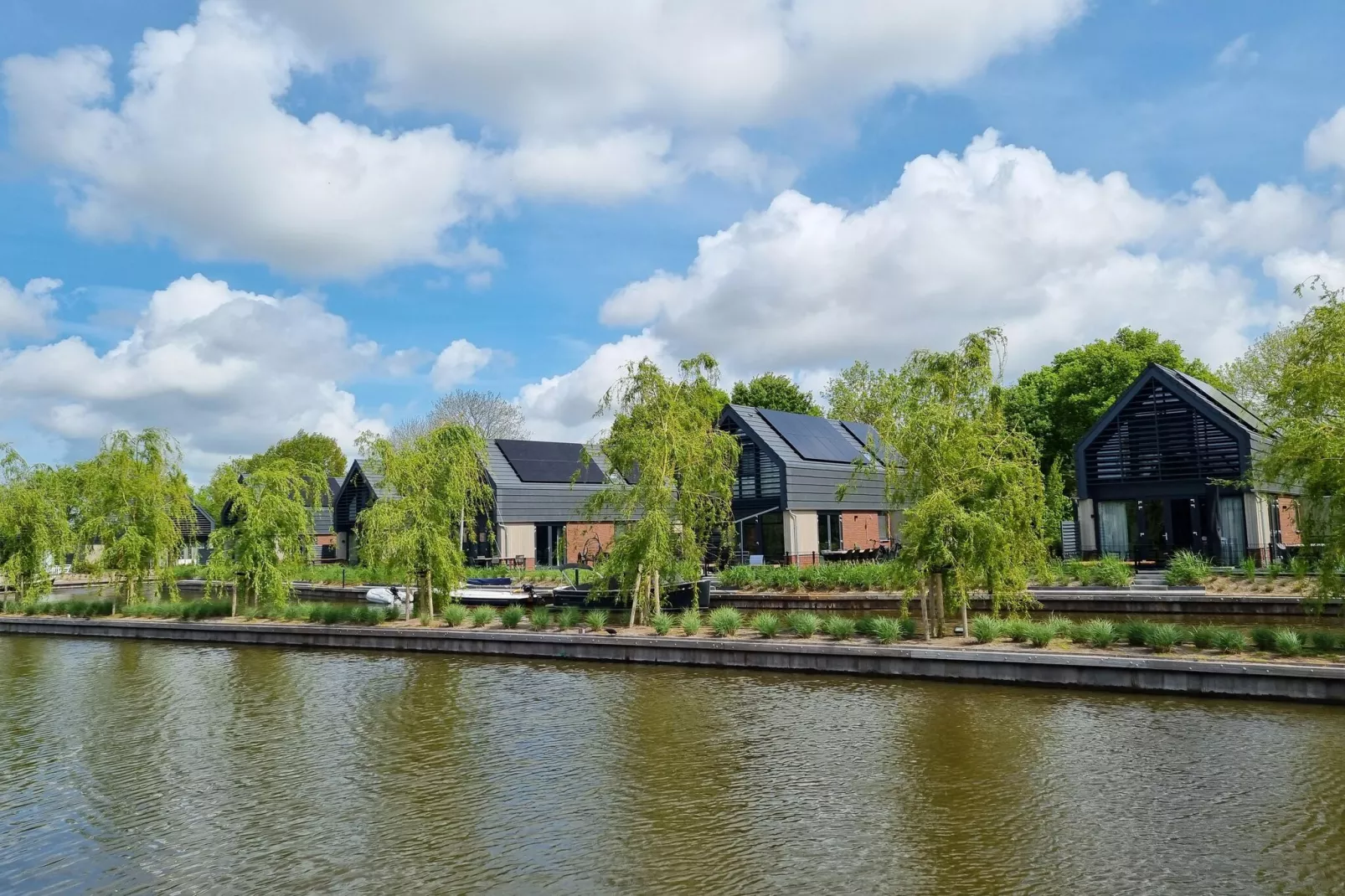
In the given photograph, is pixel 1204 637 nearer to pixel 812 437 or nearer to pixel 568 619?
pixel 568 619

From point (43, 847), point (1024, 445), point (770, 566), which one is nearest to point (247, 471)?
point (770, 566)

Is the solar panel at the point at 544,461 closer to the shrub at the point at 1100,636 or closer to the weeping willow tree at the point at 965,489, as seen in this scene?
the weeping willow tree at the point at 965,489

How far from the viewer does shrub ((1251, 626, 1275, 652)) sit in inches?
637

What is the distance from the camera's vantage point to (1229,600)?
25.2m

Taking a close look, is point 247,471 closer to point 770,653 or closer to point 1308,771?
point 770,653

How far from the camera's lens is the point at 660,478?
2278 cm

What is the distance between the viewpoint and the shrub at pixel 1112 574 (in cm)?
2838

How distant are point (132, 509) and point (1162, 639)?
1122 inches

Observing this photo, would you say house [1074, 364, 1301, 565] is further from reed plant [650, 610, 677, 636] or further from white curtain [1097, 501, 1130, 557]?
reed plant [650, 610, 677, 636]

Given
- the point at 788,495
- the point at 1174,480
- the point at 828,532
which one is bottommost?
the point at 828,532

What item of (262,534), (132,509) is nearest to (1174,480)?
(262,534)

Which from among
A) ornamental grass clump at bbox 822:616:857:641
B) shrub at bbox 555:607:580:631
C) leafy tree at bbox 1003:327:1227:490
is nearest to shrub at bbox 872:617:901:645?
ornamental grass clump at bbox 822:616:857:641

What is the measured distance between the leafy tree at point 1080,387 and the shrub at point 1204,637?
108ft

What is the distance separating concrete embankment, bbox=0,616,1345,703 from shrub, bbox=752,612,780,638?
0.76 meters
